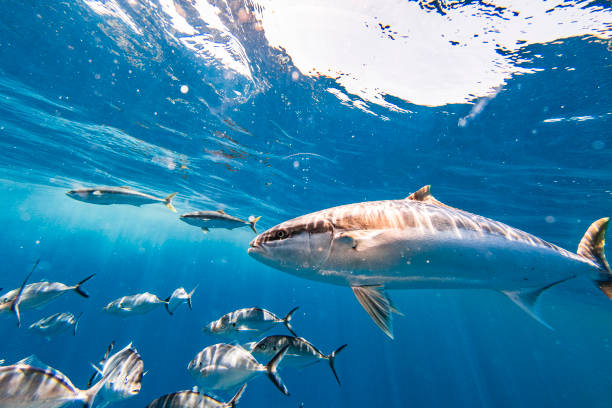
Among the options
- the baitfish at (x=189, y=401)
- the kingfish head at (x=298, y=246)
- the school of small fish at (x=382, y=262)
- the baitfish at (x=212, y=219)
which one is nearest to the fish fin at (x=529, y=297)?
the school of small fish at (x=382, y=262)

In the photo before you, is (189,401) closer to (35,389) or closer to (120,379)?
(120,379)

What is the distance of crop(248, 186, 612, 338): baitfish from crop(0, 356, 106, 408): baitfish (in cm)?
190

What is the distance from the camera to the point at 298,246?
2.16m

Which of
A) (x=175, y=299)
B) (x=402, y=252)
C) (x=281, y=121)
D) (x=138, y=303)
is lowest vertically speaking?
(x=138, y=303)

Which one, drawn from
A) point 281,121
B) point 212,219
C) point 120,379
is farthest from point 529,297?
point 281,121

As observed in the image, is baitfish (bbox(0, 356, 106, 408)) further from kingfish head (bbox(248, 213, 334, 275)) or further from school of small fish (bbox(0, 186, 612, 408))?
kingfish head (bbox(248, 213, 334, 275))

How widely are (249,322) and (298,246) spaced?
2.82 meters

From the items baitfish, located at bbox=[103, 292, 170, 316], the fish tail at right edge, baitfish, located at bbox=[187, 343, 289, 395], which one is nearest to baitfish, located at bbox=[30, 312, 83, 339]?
baitfish, located at bbox=[103, 292, 170, 316]

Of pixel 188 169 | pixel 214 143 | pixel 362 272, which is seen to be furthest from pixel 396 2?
pixel 188 169

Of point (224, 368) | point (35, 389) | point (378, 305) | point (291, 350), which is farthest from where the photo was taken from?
point (291, 350)

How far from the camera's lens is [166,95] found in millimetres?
9102

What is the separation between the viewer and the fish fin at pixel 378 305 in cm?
196

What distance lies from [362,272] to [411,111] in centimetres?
760

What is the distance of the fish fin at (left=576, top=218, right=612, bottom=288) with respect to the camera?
285 cm
